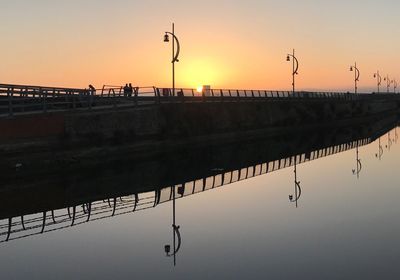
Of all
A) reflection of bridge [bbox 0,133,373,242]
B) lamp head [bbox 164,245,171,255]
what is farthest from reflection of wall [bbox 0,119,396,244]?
lamp head [bbox 164,245,171,255]

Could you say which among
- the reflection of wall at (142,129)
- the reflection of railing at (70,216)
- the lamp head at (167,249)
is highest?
the reflection of wall at (142,129)

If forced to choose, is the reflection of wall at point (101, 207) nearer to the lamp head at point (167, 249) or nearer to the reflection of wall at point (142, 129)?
the lamp head at point (167, 249)

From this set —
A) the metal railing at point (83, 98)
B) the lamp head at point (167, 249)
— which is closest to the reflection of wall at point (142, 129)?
the metal railing at point (83, 98)

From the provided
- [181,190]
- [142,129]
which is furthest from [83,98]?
[181,190]

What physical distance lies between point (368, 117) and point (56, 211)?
8326 cm

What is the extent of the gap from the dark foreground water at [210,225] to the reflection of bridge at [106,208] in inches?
1.7

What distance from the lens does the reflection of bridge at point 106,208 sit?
621 inches

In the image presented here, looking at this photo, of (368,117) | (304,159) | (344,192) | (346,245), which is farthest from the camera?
(368,117)

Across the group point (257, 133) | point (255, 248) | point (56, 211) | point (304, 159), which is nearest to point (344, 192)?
point (255, 248)

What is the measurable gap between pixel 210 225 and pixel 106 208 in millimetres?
4921

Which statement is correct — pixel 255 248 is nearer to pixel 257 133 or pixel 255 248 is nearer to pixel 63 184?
pixel 63 184

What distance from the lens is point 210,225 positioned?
15.5m

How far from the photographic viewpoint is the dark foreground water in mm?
11039

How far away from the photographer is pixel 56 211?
1828 centimetres
